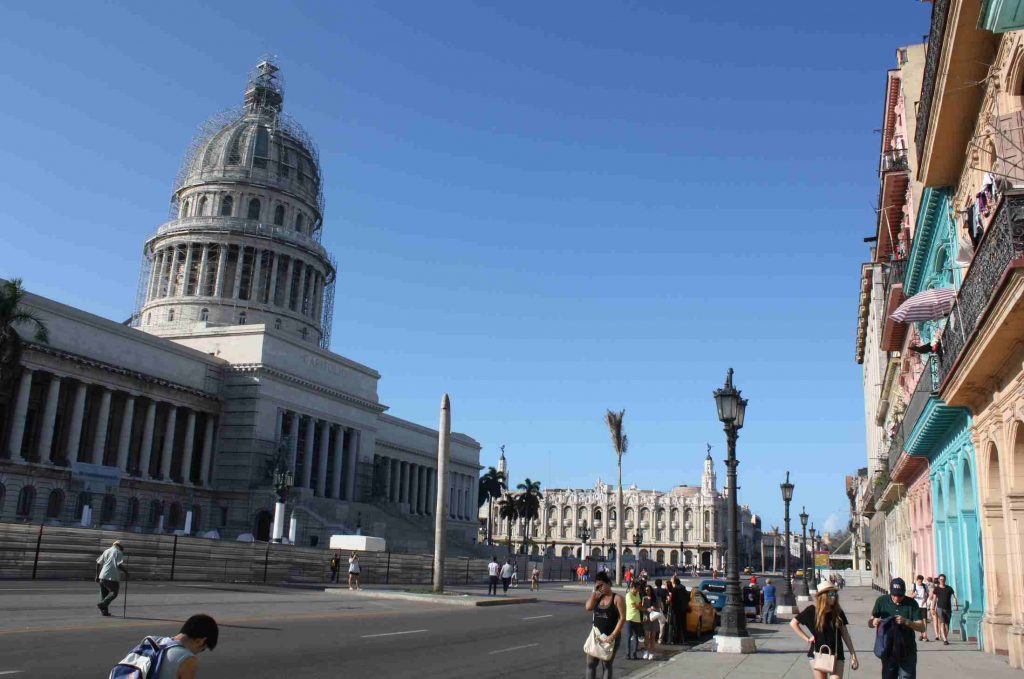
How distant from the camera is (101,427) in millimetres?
60688

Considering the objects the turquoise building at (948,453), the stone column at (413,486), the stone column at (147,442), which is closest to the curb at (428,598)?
the turquoise building at (948,453)

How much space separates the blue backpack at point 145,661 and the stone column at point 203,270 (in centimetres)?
8875

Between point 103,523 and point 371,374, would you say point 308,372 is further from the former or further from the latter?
point 103,523

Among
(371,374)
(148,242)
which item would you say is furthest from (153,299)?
(371,374)

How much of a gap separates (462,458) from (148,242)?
145 feet

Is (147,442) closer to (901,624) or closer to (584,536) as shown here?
(584,536)

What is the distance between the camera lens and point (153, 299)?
9212 centimetres

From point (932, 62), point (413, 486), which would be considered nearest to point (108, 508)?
point (413, 486)

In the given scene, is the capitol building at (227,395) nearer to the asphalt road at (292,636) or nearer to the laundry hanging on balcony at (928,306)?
the asphalt road at (292,636)

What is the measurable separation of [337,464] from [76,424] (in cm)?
2624

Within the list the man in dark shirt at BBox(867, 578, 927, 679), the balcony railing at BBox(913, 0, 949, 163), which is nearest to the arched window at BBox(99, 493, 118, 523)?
the balcony railing at BBox(913, 0, 949, 163)

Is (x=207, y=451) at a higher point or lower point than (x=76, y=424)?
lower

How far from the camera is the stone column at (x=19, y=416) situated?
179 feet

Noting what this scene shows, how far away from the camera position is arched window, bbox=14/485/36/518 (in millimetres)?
54500
